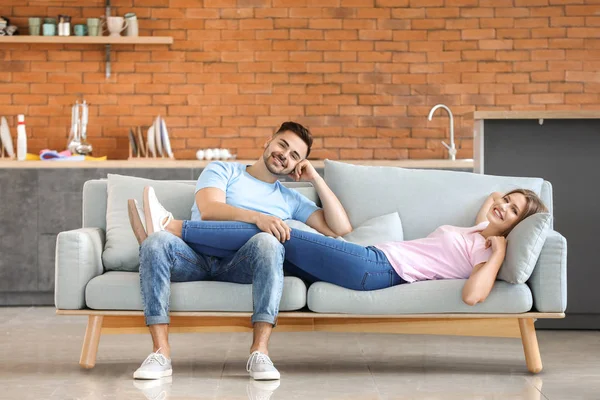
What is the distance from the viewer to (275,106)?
6.93 metres

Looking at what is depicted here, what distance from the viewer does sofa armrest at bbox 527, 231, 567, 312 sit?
10.9 feet

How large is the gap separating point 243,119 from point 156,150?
70 centimetres

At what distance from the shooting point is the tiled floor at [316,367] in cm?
308

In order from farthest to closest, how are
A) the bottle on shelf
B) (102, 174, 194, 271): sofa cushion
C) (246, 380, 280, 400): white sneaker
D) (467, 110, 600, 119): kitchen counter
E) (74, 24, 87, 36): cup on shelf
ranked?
(74, 24, 87, 36): cup on shelf < the bottle on shelf < (467, 110, 600, 119): kitchen counter < (102, 174, 194, 271): sofa cushion < (246, 380, 280, 400): white sneaker

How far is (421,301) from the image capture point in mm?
3314

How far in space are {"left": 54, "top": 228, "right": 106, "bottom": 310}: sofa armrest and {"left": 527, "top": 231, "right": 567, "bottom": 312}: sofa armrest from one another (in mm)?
1609

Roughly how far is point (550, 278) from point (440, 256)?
0.39 metres

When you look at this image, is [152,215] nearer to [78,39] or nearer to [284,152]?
[284,152]

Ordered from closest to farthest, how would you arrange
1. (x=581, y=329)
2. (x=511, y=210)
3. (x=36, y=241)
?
(x=511, y=210) < (x=581, y=329) < (x=36, y=241)

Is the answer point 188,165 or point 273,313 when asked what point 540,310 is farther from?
point 188,165

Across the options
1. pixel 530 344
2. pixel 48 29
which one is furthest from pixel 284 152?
pixel 48 29

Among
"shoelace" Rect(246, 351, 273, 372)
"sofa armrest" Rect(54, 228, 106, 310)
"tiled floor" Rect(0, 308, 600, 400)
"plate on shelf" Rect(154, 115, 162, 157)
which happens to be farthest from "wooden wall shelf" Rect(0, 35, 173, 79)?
"shoelace" Rect(246, 351, 273, 372)

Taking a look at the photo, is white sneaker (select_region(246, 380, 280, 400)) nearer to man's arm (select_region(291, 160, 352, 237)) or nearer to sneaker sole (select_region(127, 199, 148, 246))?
sneaker sole (select_region(127, 199, 148, 246))

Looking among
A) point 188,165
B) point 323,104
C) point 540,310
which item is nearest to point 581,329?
point 540,310
